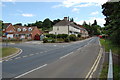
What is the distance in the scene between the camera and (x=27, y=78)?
28.4 ft

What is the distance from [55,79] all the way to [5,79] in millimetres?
2828

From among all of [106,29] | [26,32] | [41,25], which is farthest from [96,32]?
[106,29]

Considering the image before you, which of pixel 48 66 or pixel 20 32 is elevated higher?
pixel 20 32

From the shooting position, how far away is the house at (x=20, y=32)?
6179cm

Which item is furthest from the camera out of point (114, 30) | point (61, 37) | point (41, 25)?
point (41, 25)

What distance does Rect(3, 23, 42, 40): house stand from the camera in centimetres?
6179

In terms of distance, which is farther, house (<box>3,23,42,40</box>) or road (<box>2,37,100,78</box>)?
house (<box>3,23,42,40</box>)

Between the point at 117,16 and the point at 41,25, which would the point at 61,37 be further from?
the point at 41,25

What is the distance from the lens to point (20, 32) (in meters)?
64.8

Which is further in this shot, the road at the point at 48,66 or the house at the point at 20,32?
the house at the point at 20,32

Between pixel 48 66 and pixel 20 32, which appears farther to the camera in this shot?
pixel 20 32

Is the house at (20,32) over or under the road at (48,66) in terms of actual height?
over

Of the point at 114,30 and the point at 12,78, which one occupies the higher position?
the point at 114,30

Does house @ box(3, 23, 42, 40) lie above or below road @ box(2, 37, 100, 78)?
above
